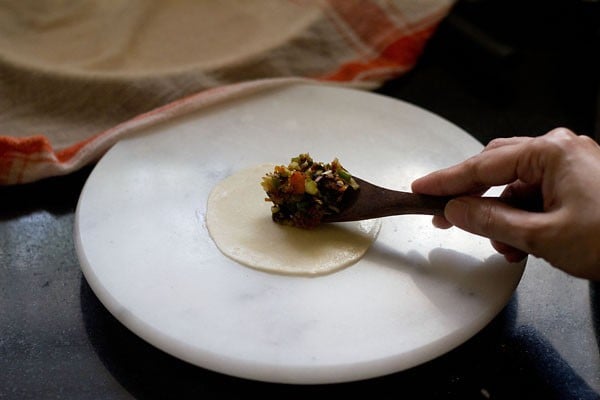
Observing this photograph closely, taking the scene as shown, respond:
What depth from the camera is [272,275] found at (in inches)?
37.2

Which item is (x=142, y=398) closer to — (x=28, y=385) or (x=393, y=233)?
(x=28, y=385)

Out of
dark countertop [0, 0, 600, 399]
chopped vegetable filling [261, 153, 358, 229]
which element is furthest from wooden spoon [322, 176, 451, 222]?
dark countertop [0, 0, 600, 399]

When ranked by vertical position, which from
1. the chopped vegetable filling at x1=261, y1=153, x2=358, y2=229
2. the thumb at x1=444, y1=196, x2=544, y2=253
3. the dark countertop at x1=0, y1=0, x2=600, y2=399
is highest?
the thumb at x1=444, y1=196, x2=544, y2=253

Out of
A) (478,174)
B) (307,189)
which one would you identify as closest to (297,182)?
(307,189)

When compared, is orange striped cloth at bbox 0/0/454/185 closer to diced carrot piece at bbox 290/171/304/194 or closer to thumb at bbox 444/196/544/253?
diced carrot piece at bbox 290/171/304/194

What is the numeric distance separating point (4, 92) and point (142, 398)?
855 millimetres

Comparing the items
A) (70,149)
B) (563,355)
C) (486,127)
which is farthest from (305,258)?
(486,127)

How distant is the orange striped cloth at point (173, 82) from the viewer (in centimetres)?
124

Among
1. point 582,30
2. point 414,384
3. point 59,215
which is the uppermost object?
point 582,30

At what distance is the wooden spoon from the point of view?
98cm

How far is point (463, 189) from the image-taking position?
0.95 metres

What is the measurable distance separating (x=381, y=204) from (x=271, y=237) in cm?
19

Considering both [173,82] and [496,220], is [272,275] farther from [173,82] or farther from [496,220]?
[173,82]

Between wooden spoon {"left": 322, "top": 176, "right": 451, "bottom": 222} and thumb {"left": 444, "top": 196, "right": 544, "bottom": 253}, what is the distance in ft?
0.12
